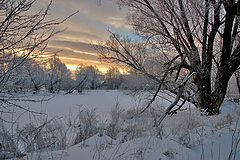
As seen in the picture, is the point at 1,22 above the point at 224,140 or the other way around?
above

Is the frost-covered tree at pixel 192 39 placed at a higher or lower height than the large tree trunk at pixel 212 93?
higher

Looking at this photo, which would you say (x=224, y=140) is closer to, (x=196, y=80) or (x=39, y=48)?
(x=39, y=48)

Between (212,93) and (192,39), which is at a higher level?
(192,39)

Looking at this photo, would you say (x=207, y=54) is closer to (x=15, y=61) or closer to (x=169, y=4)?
(x=169, y=4)

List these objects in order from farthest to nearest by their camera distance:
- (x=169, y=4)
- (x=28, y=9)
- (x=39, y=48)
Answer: (x=169, y=4) < (x=39, y=48) < (x=28, y=9)

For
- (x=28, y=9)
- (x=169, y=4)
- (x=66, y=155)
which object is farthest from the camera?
(x=169, y=4)

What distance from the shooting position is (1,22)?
261 cm

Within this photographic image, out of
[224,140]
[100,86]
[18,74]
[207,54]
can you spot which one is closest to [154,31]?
[207,54]

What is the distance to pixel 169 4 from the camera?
7637mm

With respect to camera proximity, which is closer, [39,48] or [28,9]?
[28,9]

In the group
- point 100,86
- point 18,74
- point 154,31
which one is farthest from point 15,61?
point 100,86

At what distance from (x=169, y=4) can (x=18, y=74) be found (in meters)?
6.86

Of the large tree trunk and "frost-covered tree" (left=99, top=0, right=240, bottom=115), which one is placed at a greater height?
"frost-covered tree" (left=99, top=0, right=240, bottom=115)

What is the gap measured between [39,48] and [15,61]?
41 cm
